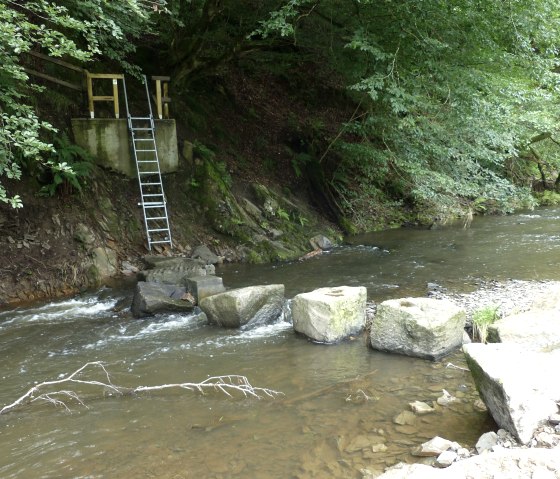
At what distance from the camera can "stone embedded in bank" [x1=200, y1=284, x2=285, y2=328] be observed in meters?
7.22

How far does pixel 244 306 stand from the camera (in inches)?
285

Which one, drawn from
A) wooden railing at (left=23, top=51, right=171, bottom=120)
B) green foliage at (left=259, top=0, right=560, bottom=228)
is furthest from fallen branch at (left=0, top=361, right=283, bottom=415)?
wooden railing at (left=23, top=51, right=171, bottom=120)

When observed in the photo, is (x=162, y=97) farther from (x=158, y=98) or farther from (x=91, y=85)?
(x=91, y=85)

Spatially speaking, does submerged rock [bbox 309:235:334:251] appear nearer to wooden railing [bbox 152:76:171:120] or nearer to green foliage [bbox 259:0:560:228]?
green foliage [bbox 259:0:560:228]

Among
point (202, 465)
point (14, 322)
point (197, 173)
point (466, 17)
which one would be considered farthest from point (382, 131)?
point (202, 465)

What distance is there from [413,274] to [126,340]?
5969 mm

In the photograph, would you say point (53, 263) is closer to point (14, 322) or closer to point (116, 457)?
point (14, 322)

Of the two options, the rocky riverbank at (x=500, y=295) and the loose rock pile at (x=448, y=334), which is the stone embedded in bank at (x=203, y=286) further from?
the rocky riverbank at (x=500, y=295)

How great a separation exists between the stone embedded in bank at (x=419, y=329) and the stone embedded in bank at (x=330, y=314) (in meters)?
0.49

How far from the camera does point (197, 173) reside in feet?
41.5

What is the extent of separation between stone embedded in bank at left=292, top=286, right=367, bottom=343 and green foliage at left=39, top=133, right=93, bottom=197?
578 centimetres

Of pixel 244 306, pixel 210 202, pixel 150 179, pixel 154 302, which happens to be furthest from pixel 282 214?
pixel 244 306

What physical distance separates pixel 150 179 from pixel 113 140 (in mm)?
1259

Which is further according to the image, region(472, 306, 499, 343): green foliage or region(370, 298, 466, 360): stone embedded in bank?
region(472, 306, 499, 343): green foliage
